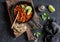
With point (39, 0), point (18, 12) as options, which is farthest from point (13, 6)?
point (39, 0)

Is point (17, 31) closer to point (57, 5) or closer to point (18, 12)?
point (18, 12)

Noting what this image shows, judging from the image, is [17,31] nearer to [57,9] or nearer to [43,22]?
[43,22]

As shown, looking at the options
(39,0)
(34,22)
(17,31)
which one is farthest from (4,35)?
(39,0)

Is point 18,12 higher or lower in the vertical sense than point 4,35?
higher

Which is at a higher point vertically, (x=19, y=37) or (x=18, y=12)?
(x=18, y=12)

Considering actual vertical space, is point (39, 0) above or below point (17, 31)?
above

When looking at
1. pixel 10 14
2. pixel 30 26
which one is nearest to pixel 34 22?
pixel 30 26

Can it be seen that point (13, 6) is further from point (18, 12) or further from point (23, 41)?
point (23, 41)
